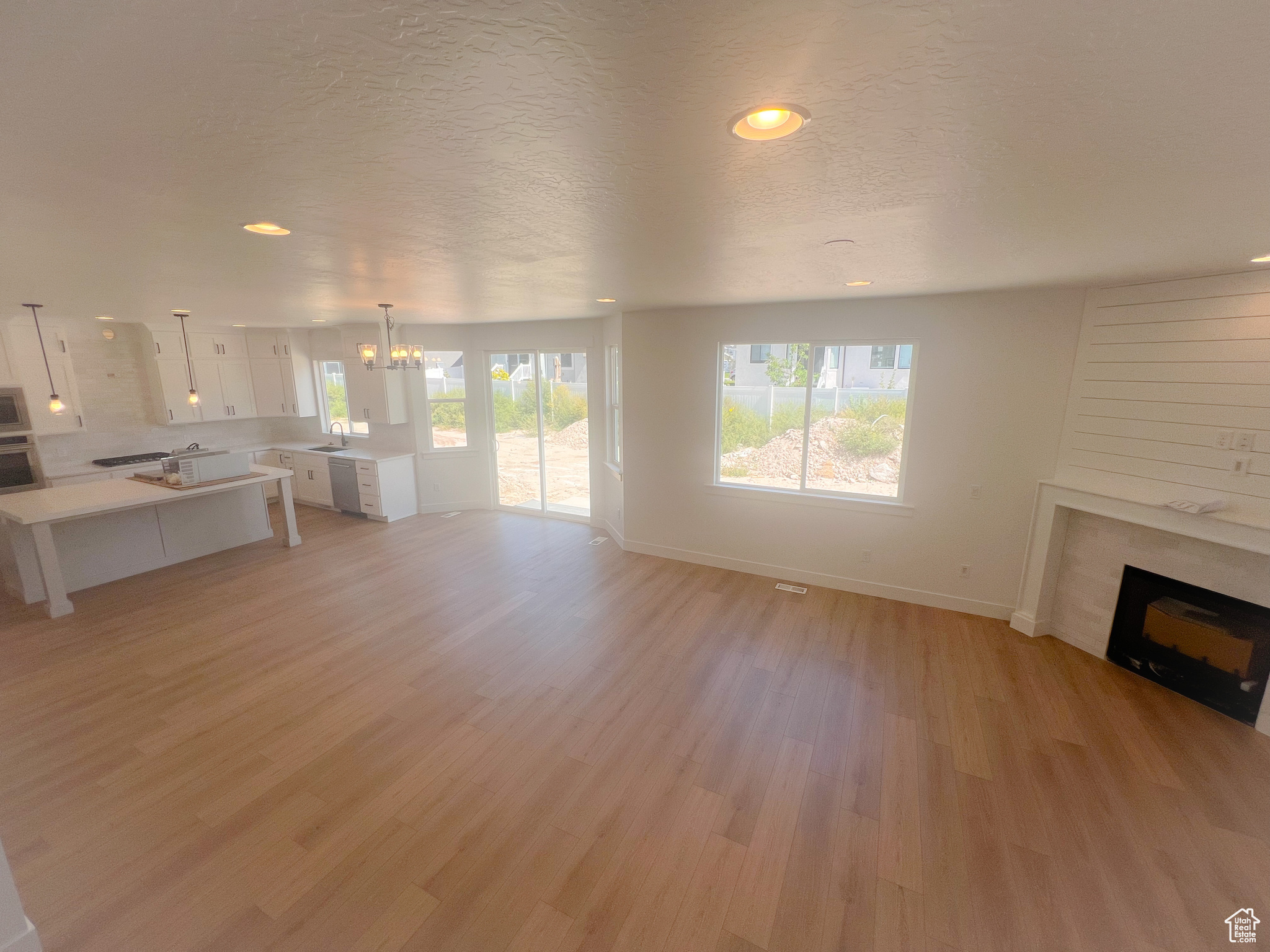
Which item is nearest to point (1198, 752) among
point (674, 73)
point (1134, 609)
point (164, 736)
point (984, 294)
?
point (1134, 609)

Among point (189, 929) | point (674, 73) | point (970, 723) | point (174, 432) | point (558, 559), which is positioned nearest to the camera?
point (674, 73)

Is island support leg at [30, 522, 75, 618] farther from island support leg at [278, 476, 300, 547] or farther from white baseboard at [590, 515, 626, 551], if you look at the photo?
white baseboard at [590, 515, 626, 551]

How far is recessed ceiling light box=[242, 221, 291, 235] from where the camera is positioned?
1.83 m

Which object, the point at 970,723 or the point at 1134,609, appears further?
the point at 1134,609

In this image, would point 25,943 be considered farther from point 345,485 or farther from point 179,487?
point 345,485

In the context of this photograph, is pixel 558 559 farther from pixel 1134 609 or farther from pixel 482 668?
pixel 1134 609

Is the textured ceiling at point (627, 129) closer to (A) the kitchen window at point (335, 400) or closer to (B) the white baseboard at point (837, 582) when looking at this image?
(B) the white baseboard at point (837, 582)

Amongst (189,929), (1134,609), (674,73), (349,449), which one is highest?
(674,73)

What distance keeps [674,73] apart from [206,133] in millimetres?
1096

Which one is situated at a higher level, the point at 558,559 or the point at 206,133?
the point at 206,133

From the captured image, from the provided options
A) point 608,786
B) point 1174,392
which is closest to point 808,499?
point 1174,392

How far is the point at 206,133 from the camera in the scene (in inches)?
43.9

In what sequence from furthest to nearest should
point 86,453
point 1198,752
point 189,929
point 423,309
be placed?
1. point 86,453
2. point 423,309
3. point 1198,752
4. point 189,929

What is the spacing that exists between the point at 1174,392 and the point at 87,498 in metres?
8.49
